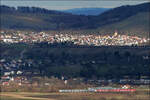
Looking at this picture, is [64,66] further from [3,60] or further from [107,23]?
[107,23]

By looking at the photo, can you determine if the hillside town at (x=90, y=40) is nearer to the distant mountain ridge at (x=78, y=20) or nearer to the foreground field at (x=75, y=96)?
the distant mountain ridge at (x=78, y=20)

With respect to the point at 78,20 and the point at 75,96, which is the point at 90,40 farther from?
the point at 78,20

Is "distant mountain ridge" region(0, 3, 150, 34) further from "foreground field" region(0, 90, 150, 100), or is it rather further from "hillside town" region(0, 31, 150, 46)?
"foreground field" region(0, 90, 150, 100)

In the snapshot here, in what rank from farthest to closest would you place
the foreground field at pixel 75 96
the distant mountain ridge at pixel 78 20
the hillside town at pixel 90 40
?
1. the distant mountain ridge at pixel 78 20
2. the hillside town at pixel 90 40
3. the foreground field at pixel 75 96

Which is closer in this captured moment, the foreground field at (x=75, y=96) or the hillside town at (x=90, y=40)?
the foreground field at (x=75, y=96)

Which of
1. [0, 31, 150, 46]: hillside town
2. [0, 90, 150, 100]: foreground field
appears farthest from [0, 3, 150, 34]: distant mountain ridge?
[0, 90, 150, 100]: foreground field

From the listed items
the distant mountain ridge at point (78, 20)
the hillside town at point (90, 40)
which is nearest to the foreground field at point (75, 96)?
the hillside town at point (90, 40)
